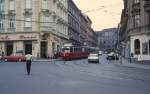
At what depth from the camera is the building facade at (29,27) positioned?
55.5 metres

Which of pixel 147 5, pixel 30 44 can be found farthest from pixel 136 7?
pixel 30 44

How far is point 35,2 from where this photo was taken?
184 feet

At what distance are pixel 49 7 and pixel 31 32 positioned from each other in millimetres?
5992

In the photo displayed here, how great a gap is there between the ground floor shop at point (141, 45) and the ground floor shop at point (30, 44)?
17.5m

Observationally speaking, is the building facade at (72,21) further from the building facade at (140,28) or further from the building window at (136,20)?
the building window at (136,20)

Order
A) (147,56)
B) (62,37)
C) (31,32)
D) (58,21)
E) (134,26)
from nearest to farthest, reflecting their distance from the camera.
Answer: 1. (147,56)
2. (134,26)
3. (31,32)
4. (58,21)
5. (62,37)

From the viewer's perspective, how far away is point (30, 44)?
184 ft

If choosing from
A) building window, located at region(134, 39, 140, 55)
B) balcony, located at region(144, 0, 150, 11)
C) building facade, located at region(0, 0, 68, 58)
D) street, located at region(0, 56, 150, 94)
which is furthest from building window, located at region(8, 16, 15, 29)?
street, located at region(0, 56, 150, 94)

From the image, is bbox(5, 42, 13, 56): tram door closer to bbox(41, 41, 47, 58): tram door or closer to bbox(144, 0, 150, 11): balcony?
bbox(41, 41, 47, 58): tram door

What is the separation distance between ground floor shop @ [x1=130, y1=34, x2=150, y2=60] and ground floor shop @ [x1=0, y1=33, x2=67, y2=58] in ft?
57.4

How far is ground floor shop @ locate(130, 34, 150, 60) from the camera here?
41441mm

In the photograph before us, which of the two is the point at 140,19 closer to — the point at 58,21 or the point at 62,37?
the point at 58,21

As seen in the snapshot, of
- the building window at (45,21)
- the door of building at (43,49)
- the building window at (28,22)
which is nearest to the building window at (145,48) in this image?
the building window at (45,21)

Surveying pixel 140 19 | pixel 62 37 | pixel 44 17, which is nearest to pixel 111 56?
pixel 62 37
